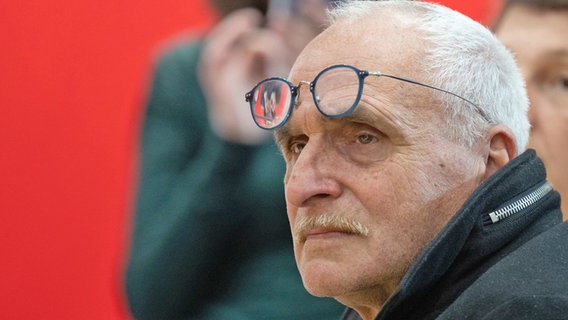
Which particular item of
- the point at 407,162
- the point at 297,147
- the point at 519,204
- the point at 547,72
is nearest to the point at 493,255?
the point at 519,204

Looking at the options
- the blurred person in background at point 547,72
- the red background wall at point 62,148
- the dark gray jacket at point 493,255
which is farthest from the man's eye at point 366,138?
the red background wall at point 62,148

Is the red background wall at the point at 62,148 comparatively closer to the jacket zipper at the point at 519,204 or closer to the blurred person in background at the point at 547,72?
the blurred person in background at the point at 547,72

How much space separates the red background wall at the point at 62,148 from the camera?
12.0 feet

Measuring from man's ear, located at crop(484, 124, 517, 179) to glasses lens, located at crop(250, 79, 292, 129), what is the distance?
33cm

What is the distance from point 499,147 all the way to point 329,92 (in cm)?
29

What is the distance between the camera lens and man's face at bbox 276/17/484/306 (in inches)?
69.2

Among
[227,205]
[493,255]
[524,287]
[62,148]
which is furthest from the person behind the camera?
[62,148]

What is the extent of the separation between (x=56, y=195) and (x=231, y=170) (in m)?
0.96

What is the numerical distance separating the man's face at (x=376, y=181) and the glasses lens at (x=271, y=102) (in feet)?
0.22

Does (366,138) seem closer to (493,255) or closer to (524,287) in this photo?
(493,255)

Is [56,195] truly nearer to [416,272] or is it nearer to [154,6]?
[154,6]

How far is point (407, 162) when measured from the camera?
5.85 feet

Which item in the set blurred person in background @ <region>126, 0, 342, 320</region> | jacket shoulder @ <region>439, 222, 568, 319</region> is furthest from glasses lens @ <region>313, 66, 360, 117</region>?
blurred person in background @ <region>126, 0, 342, 320</region>

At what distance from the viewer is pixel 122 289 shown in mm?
3160
